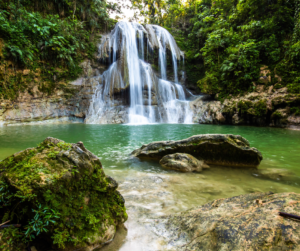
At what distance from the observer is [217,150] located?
13.5 ft

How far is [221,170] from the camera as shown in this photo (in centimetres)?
371

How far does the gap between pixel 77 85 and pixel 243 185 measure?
18310mm

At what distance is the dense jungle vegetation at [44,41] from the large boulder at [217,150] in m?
14.5

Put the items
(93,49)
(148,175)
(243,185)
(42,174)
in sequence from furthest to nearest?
1. (93,49)
2. (148,175)
3. (243,185)
4. (42,174)

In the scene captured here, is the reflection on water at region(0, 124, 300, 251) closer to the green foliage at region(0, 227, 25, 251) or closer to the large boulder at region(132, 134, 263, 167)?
the large boulder at region(132, 134, 263, 167)

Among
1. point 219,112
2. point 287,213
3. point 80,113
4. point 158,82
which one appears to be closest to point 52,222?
point 287,213

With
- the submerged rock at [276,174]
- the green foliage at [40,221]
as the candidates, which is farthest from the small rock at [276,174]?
the green foliage at [40,221]

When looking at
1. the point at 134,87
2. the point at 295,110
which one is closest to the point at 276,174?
the point at 295,110

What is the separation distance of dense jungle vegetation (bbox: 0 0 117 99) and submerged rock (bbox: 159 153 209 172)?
14758 mm

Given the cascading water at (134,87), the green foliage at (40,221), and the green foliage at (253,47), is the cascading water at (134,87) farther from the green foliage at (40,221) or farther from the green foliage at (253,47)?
the green foliage at (40,221)

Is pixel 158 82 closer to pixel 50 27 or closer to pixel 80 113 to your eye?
pixel 80 113

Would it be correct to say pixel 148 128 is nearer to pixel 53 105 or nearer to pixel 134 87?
pixel 134 87

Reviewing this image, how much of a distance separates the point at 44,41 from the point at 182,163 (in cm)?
1734

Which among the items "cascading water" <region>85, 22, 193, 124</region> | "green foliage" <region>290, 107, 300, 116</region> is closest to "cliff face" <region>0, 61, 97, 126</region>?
"cascading water" <region>85, 22, 193, 124</region>
